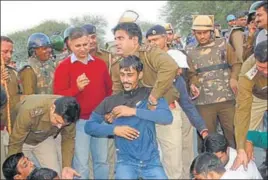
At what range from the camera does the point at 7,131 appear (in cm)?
524

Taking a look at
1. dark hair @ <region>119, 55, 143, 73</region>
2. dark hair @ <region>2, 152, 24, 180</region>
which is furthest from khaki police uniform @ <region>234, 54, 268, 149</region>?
dark hair @ <region>2, 152, 24, 180</region>

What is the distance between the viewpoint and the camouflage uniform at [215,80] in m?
5.98

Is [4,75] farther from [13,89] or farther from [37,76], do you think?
[37,76]

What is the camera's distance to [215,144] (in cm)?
506

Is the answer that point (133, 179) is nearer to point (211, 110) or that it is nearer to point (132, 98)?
point (132, 98)

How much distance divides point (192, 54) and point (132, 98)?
1.67m

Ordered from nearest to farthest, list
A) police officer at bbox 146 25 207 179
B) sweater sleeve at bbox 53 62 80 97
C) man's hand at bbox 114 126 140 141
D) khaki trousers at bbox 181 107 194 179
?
man's hand at bbox 114 126 140 141 < sweater sleeve at bbox 53 62 80 97 < police officer at bbox 146 25 207 179 < khaki trousers at bbox 181 107 194 179

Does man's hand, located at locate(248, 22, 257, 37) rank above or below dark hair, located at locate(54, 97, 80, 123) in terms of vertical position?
above

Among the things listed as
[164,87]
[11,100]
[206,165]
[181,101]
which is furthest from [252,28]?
[11,100]

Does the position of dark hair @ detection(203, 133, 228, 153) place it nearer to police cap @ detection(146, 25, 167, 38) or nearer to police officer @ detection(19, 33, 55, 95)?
police cap @ detection(146, 25, 167, 38)

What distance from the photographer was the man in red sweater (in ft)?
17.9

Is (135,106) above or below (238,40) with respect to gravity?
below

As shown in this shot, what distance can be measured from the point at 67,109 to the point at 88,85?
3.24ft

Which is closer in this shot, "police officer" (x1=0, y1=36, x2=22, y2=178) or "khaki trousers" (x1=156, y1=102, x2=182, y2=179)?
"police officer" (x1=0, y1=36, x2=22, y2=178)
